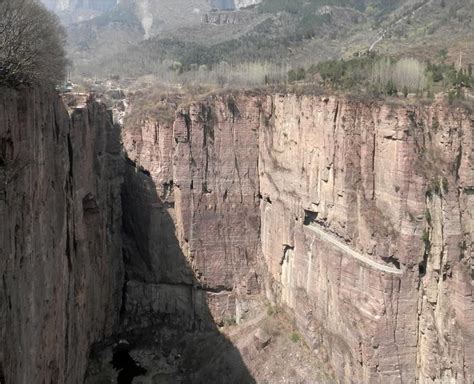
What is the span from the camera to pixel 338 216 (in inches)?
1164

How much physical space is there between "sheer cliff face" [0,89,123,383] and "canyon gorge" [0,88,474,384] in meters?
0.12

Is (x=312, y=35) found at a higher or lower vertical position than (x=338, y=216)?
higher

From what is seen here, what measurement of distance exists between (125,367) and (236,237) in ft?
33.5

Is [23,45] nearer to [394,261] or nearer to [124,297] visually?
[394,261]

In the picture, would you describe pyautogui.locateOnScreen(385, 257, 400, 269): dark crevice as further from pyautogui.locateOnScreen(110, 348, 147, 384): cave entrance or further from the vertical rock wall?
pyautogui.locateOnScreen(110, 348, 147, 384): cave entrance

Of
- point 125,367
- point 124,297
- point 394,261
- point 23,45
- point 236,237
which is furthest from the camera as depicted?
point 124,297

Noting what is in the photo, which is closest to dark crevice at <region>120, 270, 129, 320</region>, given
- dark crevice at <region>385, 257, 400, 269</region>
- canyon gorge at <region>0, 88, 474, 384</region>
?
canyon gorge at <region>0, 88, 474, 384</region>

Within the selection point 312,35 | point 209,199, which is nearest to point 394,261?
point 209,199

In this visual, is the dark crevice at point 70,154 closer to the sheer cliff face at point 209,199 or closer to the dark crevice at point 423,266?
the sheer cliff face at point 209,199

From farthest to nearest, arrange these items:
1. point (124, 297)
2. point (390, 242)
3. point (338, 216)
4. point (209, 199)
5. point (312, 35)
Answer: point (312, 35) < point (124, 297) < point (209, 199) < point (338, 216) < point (390, 242)

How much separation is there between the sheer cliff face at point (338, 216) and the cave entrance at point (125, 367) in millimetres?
5916

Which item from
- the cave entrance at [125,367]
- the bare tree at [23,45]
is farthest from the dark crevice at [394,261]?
the bare tree at [23,45]

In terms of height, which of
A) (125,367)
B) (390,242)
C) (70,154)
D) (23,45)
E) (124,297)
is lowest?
(125,367)

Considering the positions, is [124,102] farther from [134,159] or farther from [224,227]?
[224,227]
